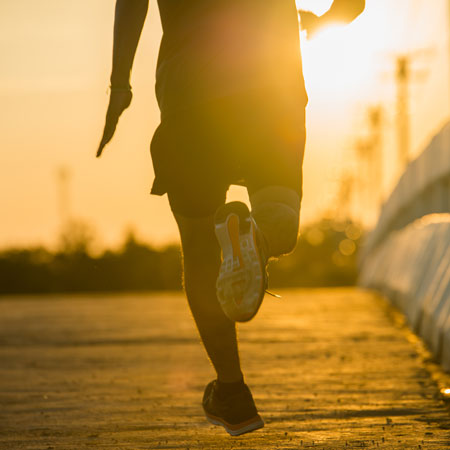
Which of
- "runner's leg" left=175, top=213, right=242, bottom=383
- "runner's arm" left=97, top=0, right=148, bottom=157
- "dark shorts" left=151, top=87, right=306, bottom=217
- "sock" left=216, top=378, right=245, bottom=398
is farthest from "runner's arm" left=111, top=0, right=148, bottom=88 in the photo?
"sock" left=216, top=378, right=245, bottom=398

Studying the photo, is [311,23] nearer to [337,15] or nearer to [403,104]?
[337,15]

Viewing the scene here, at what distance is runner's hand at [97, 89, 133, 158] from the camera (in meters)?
3.34

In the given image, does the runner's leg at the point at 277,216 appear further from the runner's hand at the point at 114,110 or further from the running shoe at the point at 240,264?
the runner's hand at the point at 114,110

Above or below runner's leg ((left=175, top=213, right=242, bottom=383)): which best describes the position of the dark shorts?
above

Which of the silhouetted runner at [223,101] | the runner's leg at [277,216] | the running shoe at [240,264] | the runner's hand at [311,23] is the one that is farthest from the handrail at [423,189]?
the running shoe at [240,264]

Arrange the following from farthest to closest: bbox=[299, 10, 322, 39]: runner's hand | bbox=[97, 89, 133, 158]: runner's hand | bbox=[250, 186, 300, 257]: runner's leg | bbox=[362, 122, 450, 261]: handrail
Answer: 1. bbox=[362, 122, 450, 261]: handrail
2. bbox=[299, 10, 322, 39]: runner's hand
3. bbox=[97, 89, 133, 158]: runner's hand
4. bbox=[250, 186, 300, 257]: runner's leg

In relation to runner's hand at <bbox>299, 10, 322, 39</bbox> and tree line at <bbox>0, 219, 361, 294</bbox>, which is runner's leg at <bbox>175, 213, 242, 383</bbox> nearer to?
runner's hand at <bbox>299, 10, 322, 39</bbox>

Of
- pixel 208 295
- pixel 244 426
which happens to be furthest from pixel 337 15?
pixel 244 426

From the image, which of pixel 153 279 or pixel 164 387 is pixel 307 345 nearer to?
pixel 164 387

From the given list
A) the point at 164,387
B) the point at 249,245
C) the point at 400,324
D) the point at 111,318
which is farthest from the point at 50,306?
the point at 249,245

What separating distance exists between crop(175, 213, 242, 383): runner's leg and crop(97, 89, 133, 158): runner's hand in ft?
1.19

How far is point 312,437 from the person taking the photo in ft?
11.5

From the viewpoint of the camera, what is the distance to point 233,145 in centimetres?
320

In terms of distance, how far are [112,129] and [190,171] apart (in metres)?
0.34
